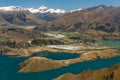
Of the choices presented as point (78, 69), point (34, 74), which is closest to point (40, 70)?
point (34, 74)

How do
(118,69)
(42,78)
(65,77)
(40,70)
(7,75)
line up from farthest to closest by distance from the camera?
(40,70), (7,75), (42,78), (65,77), (118,69)

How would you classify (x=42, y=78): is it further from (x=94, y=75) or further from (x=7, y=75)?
(x=94, y=75)

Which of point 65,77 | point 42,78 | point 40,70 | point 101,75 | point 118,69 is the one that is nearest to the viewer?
point 118,69

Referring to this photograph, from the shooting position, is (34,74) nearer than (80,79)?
No

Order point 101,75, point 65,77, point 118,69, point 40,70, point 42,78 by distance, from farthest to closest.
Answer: point 40,70 → point 42,78 → point 65,77 → point 101,75 → point 118,69

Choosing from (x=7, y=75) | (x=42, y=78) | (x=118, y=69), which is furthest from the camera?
(x=7, y=75)

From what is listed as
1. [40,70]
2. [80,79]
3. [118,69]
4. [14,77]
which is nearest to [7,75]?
[14,77]

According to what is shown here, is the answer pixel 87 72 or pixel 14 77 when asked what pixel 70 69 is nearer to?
pixel 14 77

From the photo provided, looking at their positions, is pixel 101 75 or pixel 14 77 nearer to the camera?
pixel 101 75
